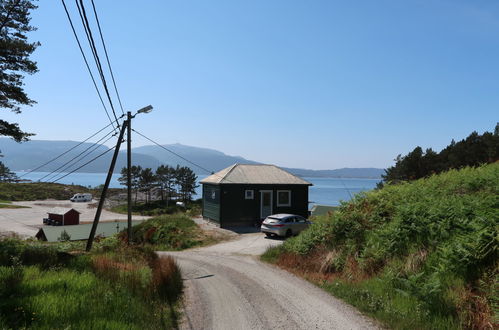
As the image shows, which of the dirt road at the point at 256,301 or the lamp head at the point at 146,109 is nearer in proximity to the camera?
the dirt road at the point at 256,301

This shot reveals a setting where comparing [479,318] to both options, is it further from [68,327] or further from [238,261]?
[238,261]

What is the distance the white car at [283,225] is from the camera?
23031 millimetres

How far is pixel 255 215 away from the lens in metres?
28.7

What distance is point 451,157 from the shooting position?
38.4 metres

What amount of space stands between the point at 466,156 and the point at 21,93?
4217 cm

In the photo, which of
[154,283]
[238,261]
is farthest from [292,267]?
[154,283]

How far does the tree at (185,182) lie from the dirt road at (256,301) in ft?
201

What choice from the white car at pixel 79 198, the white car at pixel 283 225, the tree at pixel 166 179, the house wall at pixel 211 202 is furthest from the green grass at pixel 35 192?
the white car at pixel 283 225

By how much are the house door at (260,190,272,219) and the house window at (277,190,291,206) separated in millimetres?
848

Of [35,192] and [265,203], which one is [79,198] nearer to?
[35,192]

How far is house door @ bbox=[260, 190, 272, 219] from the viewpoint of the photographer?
2902cm

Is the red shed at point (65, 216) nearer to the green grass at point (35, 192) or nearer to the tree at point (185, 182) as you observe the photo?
the tree at point (185, 182)

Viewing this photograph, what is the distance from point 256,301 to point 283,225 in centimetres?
1360

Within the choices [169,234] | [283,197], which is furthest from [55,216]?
[283,197]
